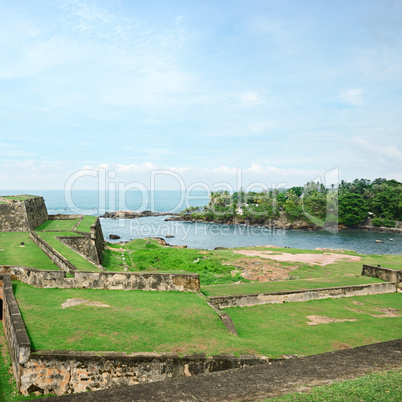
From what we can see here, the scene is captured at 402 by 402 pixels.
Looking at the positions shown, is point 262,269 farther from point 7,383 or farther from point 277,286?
point 7,383

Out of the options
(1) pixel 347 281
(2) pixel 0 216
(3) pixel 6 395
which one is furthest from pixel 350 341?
(2) pixel 0 216

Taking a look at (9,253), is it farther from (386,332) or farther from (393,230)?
(393,230)

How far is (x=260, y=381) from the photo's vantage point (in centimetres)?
610

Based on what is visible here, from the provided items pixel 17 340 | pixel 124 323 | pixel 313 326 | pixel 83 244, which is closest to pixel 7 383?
pixel 17 340

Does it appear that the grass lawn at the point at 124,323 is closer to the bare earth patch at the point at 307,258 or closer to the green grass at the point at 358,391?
the green grass at the point at 358,391

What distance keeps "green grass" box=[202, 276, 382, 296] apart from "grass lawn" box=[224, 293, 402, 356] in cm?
128

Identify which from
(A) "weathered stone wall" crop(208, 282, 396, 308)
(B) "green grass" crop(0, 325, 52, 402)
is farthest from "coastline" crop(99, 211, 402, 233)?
(B) "green grass" crop(0, 325, 52, 402)

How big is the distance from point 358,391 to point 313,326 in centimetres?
618

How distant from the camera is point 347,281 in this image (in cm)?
1681

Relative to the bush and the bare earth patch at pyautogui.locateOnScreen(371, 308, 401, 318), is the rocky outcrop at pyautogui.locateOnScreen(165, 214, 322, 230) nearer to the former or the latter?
the bush

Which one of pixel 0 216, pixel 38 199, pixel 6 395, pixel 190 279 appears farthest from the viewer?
pixel 38 199

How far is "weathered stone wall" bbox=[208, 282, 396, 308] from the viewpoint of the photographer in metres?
12.9

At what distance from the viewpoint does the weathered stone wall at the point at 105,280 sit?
1199cm

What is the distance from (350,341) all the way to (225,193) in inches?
3829
